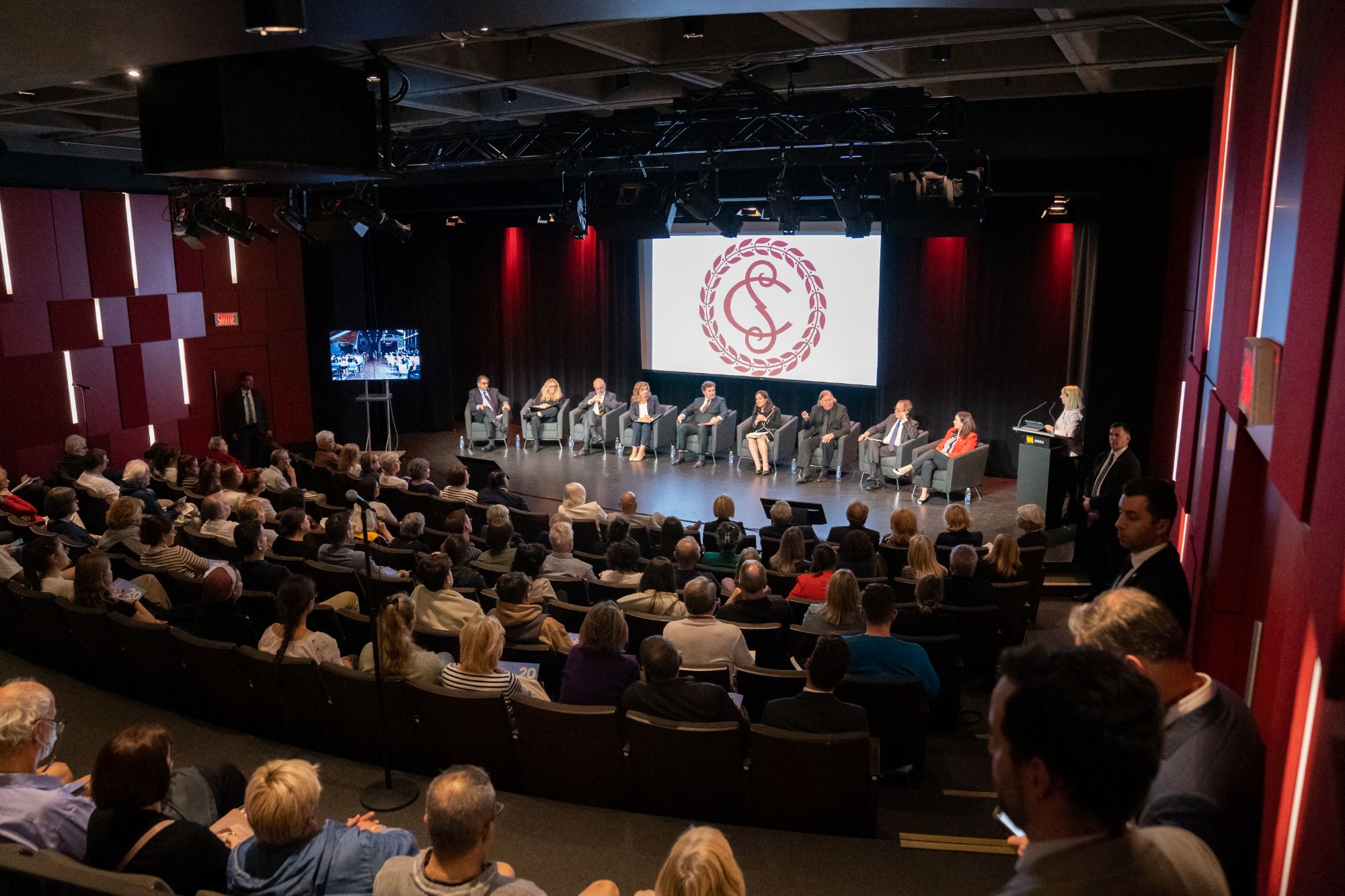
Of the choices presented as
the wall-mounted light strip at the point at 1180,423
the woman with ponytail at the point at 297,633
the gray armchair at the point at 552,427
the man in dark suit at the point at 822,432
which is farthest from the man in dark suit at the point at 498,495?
the gray armchair at the point at 552,427

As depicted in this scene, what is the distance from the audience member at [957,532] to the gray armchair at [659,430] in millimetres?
6278

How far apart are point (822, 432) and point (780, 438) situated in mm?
519

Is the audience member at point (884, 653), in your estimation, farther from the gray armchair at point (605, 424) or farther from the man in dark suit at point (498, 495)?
the gray armchair at point (605, 424)

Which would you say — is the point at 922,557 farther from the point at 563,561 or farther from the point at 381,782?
the point at 381,782

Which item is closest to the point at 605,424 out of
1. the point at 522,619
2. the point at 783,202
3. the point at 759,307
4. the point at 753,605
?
the point at 759,307

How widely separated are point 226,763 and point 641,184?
23.9ft

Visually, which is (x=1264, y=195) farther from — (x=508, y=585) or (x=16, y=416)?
(x=16, y=416)

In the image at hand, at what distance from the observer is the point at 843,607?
4.66 m

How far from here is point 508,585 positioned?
186 inches

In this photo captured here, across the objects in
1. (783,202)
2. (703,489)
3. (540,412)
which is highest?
(783,202)

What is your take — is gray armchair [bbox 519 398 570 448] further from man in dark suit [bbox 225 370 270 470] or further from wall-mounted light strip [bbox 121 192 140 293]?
wall-mounted light strip [bbox 121 192 140 293]

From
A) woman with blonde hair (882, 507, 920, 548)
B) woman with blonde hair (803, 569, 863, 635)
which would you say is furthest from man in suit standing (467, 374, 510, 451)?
woman with blonde hair (803, 569, 863, 635)

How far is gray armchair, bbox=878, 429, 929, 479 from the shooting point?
11.2 meters

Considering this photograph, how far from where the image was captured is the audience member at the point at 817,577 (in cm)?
549
